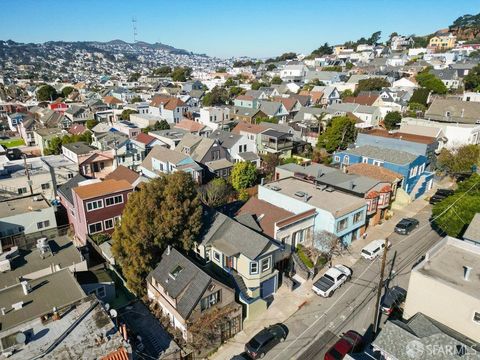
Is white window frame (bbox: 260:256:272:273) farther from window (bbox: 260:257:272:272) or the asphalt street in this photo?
the asphalt street

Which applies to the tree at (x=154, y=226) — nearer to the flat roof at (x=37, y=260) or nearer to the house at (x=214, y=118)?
the flat roof at (x=37, y=260)

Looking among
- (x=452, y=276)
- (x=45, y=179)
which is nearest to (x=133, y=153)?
(x=45, y=179)

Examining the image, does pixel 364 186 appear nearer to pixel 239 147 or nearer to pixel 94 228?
pixel 239 147

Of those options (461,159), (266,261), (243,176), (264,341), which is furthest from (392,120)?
(264,341)

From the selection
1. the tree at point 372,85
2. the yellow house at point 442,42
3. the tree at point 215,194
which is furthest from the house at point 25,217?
the yellow house at point 442,42

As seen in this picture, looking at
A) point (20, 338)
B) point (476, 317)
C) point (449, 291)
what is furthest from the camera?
point (449, 291)

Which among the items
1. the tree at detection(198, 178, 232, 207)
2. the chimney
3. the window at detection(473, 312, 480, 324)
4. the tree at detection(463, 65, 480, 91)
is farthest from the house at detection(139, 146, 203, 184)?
the tree at detection(463, 65, 480, 91)
